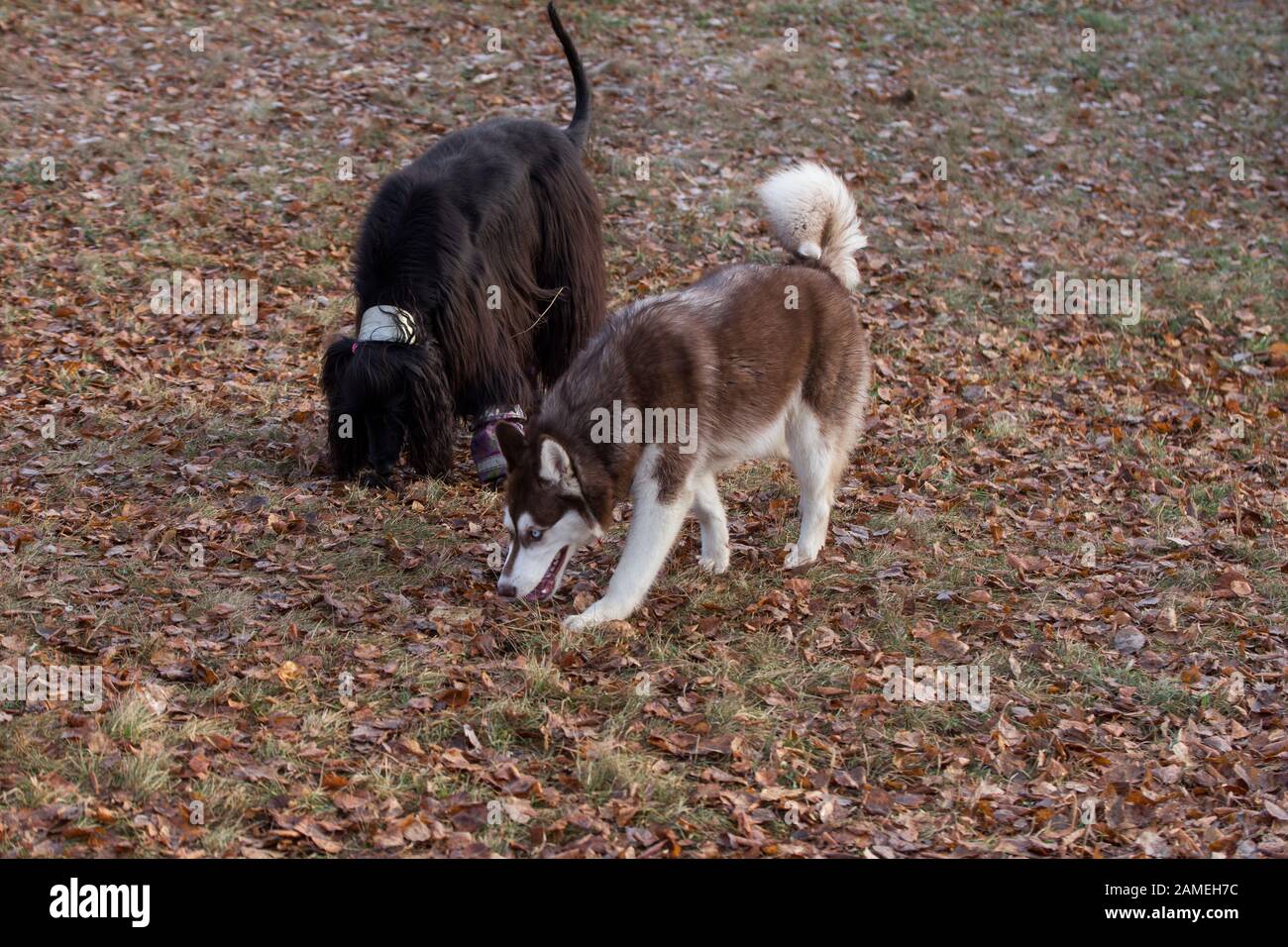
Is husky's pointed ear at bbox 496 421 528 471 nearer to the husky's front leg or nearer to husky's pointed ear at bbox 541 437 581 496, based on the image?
husky's pointed ear at bbox 541 437 581 496

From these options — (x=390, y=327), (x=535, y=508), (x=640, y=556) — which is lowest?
(x=640, y=556)

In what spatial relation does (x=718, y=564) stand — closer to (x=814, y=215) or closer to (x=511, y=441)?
(x=511, y=441)

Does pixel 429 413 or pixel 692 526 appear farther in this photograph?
pixel 692 526

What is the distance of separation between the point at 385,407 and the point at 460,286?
0.86 metres

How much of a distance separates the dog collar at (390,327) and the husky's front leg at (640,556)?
78.0 inches

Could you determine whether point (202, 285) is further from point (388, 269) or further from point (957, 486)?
point (957, 486)

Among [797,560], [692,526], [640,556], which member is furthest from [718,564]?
[640,556]

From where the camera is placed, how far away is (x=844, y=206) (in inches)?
274

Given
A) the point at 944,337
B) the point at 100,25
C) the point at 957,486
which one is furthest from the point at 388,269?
the point at 100,25

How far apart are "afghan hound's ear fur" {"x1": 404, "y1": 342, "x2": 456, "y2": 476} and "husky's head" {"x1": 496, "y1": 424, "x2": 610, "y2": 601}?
161 cm

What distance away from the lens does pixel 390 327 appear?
23.4 ft

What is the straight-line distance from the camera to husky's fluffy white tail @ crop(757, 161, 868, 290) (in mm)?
6816
